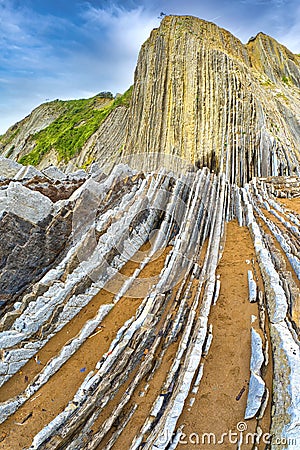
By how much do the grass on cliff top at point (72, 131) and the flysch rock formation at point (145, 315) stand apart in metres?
26.7

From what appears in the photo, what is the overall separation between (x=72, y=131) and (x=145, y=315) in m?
35.6

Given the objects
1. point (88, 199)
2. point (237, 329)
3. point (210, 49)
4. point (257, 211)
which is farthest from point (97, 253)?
point (210, 49)

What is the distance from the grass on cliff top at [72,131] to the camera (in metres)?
34.2

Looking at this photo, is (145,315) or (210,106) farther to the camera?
(210,106)

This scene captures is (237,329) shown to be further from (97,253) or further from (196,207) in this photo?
(196,207)

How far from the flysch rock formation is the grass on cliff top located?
87.8ft

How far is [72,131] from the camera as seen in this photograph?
37.1 metres

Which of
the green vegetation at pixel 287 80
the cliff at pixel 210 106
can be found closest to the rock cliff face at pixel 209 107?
the cliff at pixel 210 106

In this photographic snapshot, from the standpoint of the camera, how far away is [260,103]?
774 inches

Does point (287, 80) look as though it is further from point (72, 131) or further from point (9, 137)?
point (9, 137)

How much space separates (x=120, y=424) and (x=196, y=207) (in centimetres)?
555

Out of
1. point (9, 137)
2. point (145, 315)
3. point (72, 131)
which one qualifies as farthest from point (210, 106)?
point (9, 137)

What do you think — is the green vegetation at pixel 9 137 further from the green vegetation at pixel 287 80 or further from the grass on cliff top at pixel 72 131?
the green vegetation at pixel 287 80

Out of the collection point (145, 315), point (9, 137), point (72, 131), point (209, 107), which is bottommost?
point (145, 315)
